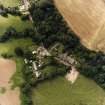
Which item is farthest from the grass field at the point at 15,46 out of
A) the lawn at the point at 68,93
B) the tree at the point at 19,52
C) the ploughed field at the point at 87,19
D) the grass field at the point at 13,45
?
the ploughed field at the point at 87,19

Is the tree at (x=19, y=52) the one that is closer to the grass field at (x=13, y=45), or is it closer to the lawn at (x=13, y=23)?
the grass field at (x=13, y=45)

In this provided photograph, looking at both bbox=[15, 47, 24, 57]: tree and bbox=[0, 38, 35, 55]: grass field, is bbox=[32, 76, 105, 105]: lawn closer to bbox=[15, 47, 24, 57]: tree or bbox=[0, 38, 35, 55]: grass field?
bbox=[15, 47, 24, 57]: tree

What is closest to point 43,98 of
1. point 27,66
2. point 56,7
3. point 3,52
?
point 27,66

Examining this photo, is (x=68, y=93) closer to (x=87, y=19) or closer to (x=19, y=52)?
(x=19, y=52)

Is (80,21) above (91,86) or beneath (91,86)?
above

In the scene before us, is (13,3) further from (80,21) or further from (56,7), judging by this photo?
(80,21)

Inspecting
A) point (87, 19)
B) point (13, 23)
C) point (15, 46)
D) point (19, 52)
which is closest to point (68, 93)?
point (19, 52)

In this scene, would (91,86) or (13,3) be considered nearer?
(91,86)
